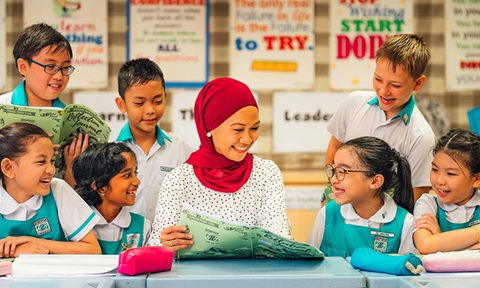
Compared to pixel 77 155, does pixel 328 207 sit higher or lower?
lower

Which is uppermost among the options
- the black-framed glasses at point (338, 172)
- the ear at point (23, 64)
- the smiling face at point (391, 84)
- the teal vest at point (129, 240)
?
the ear at point (23, 64)

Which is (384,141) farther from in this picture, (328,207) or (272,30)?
(272,30)

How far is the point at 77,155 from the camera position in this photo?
9.30 feet

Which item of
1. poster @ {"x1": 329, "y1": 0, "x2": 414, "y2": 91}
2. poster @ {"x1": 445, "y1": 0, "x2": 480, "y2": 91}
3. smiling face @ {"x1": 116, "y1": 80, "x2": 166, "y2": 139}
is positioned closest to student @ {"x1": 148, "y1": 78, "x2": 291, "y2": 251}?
smiling face @ {"x1": 116, "y1": 80, "x2": 166, "y2": 139}

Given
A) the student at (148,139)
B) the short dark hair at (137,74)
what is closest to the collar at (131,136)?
the student at (148,139)

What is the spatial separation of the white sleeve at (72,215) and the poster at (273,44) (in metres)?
2.36

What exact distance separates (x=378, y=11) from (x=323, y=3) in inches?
15.3

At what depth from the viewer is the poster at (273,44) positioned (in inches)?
183

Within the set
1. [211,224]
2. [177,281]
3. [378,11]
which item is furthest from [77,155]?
A: [378,11]

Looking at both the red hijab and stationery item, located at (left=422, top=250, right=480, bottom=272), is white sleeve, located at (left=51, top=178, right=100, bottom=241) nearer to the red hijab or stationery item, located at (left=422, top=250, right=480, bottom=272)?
the red hijab

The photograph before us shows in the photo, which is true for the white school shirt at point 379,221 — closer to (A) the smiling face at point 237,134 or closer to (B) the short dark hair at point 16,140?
(A) the smiling face at point 237,134

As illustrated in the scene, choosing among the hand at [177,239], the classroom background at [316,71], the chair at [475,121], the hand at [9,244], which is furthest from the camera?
the classroom background at [316,71]

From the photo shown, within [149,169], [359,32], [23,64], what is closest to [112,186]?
[149,169]

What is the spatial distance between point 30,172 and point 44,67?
641mm
